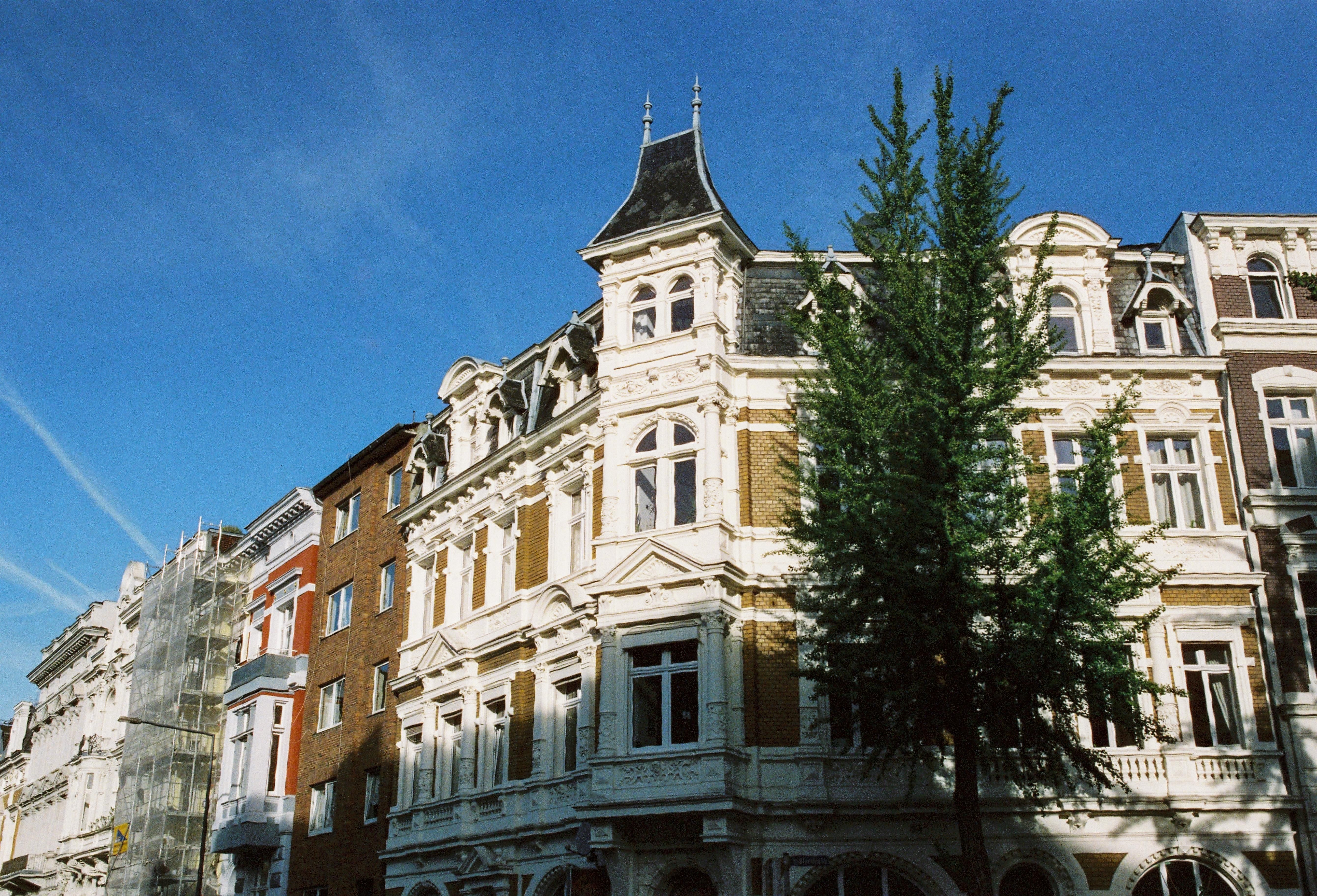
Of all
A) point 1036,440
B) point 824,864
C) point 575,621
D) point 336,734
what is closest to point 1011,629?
point 824,864

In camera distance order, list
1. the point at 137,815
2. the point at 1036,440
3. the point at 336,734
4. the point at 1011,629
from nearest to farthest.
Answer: the point at 1011,629
the point at 1036,440
the point at 336,734
the point at 137,815

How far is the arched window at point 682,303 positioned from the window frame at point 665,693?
6849mm

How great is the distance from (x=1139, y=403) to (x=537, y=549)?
1332 centimetres

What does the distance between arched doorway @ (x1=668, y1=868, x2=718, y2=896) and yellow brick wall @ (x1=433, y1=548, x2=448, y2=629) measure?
1060 centimetres

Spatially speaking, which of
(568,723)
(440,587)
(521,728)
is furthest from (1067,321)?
(440,587)

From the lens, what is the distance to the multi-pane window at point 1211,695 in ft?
74.9

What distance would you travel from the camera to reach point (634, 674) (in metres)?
23.6

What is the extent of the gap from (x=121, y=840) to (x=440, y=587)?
67.5 feet

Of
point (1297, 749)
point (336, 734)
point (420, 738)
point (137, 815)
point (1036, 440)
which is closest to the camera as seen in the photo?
point (1297, 749)

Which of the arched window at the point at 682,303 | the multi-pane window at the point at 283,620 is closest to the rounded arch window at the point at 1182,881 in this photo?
the arched window at the point at 682,303

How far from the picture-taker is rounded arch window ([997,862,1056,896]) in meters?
21.8

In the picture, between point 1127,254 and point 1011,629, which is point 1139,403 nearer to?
point 1127,254

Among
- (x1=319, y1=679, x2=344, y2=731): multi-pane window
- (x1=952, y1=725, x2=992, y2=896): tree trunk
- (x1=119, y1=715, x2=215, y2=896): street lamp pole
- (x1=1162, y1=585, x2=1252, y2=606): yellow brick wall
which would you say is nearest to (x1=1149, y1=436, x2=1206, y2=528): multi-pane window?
(x1=1162, y1=585, x2=1252, y2=606): yellow brick wall

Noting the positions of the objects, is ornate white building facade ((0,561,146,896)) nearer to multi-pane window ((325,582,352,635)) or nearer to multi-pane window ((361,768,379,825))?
multi-pane window ((325,582,352,635))
